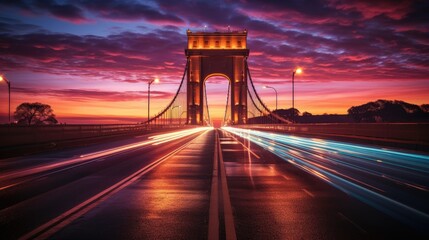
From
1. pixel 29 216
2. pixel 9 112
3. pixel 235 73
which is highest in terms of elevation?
pixel 235 73

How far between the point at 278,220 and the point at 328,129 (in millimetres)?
34279

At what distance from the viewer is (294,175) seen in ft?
46.1

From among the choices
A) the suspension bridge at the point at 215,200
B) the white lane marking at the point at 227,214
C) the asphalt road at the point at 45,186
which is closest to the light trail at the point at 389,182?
the suspension bridge at the point at 215,200

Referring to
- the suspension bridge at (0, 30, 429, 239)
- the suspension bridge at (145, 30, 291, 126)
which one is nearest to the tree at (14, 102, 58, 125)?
the suspension bridge at (145, 30, 291, 126)

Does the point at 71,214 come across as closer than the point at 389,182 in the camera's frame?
Yes

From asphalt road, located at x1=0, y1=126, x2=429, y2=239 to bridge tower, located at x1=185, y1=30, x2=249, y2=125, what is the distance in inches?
4341

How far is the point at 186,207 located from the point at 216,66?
123m

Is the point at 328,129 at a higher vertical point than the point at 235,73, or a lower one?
lower

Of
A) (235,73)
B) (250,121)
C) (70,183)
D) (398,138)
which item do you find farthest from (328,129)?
(250,121)

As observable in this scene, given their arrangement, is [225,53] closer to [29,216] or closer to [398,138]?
[398,138]

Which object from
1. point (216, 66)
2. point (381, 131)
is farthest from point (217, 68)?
point (381, 131)

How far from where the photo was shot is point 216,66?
130 meters

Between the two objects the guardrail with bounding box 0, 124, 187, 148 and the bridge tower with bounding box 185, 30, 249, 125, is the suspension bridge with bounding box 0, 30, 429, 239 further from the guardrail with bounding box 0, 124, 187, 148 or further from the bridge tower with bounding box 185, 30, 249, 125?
the bridge tower with bounding box 185, 30, 249, 125

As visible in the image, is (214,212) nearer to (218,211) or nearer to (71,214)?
(218,211)
